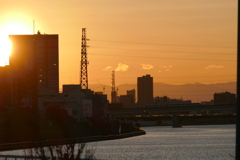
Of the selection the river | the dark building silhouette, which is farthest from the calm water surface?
the dark building silhouette

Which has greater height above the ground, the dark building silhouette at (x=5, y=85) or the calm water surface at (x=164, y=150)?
the dark building silhouette at (x=5, y=85)

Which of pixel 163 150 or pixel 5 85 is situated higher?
pixel 5 85

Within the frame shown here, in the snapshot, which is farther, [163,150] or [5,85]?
[5,85]

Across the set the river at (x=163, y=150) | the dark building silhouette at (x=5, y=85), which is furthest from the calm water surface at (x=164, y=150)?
the dark building silhouette at (x=5, y=85)

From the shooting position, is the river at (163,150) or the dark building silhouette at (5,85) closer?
the river at (163,150)

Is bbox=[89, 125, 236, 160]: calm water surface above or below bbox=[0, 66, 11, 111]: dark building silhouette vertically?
below

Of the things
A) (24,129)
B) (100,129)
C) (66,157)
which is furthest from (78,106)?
(66,157)

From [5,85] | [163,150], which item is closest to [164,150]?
[163,150]

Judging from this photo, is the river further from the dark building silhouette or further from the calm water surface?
the dark building silhouette

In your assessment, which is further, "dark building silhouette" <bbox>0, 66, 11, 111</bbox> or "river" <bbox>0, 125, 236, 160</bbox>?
"dark building silhouette" <bbox>0, 66, 11, 111</bbox>

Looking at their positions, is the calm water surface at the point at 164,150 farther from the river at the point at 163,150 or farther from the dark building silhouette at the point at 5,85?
the dark building silhouette at the point at 5,85

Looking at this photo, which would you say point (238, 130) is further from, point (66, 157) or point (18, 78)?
point (18, 78)

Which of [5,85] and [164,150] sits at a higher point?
[5,85]

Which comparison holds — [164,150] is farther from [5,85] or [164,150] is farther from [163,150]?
[5,85]
